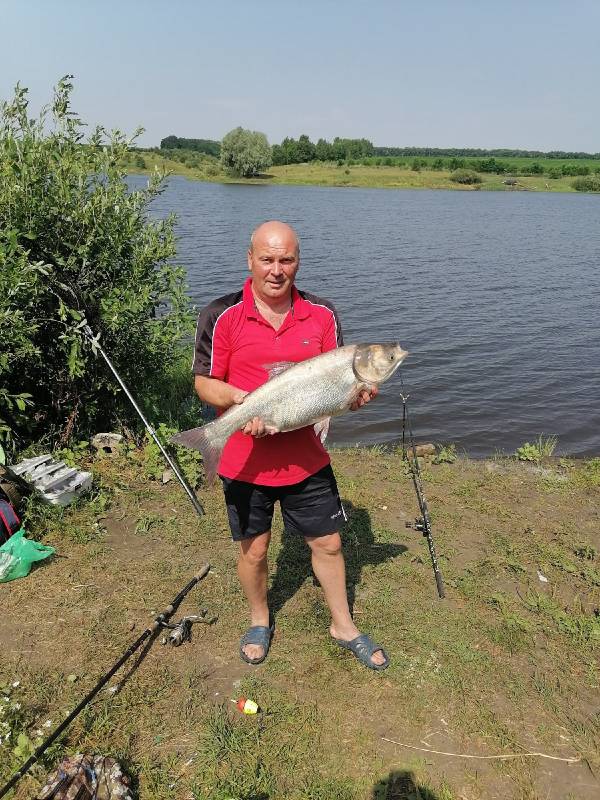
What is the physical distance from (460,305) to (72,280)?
15952mm

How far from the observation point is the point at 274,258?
11.8ft

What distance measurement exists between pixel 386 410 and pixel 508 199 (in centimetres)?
6596

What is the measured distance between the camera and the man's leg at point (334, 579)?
4223 mm

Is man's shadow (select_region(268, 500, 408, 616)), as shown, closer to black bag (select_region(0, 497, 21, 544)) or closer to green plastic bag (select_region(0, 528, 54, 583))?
green plastic bag (select_region(0, 528, 54, 583))

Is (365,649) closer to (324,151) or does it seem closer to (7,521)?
(7,521)

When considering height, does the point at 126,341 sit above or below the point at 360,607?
above

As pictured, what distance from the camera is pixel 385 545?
19.6 feet

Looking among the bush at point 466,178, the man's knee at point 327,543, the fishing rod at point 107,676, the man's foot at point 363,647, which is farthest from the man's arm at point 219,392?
the bush at point 466,178

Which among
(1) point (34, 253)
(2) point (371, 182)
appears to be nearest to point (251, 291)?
(1) point (34, 253)

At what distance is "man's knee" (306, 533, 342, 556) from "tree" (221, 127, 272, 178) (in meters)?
90.9

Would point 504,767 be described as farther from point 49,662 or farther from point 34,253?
point 34,253

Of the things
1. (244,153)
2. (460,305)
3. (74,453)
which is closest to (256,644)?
(74,453)

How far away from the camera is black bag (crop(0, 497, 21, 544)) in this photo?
17.6 feet

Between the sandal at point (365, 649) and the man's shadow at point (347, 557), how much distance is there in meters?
0.52
